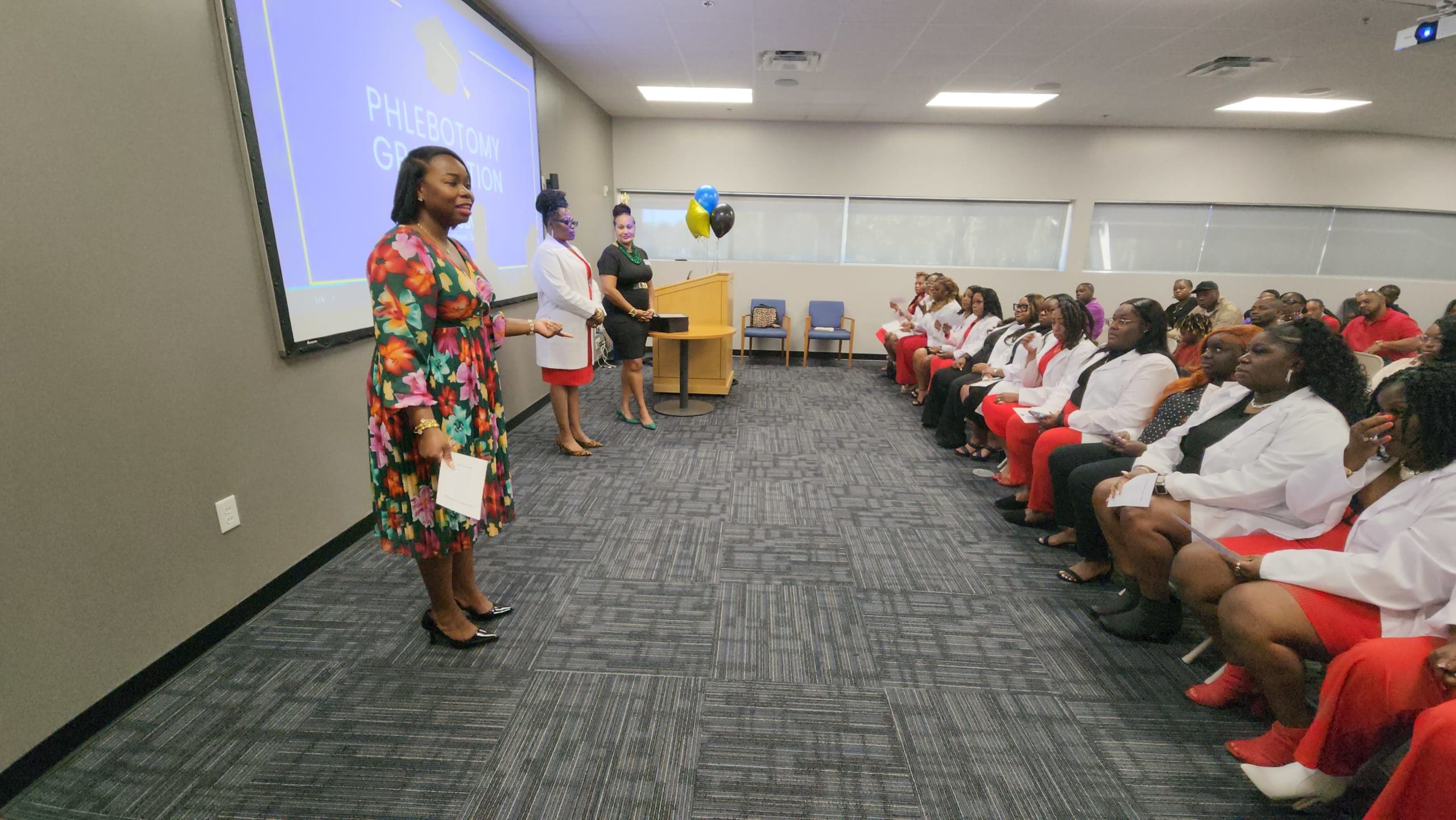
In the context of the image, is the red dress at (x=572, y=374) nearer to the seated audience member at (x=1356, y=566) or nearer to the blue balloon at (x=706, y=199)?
the blue balloon at (x=706, y=199)

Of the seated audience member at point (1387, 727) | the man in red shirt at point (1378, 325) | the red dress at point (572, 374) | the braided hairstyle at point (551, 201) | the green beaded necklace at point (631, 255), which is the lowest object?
the seated audience member at point (1387, 727)

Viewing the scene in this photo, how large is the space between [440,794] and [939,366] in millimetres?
4410

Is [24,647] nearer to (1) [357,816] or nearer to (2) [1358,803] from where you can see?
(1) [357,816]

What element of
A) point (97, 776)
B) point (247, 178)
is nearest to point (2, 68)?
point (247, 178)

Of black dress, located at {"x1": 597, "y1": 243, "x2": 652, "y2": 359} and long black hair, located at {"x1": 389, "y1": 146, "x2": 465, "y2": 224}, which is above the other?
long black hair, located at {"x1": 389, "y1": 146, "x2": 465, "y2": 224}

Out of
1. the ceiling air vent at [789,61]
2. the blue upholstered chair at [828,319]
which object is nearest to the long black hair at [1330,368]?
the ceiling air vent at [789,61]

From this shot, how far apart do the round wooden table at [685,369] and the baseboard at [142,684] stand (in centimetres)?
266

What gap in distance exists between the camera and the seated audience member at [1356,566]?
1326 mm

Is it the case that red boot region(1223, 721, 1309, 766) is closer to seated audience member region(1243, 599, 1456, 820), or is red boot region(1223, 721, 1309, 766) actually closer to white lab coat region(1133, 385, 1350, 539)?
seated audience member region(1243, 599, 1456, 820)

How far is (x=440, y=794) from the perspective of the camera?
1.43 meters

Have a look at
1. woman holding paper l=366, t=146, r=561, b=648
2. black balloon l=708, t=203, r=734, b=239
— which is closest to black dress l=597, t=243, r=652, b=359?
black balloon l=708, t=203, r=734, b=239

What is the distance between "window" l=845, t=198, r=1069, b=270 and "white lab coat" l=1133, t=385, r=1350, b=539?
578cm

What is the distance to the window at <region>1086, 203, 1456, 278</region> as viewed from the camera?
702 cm

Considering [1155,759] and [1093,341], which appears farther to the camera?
[1093,341]
